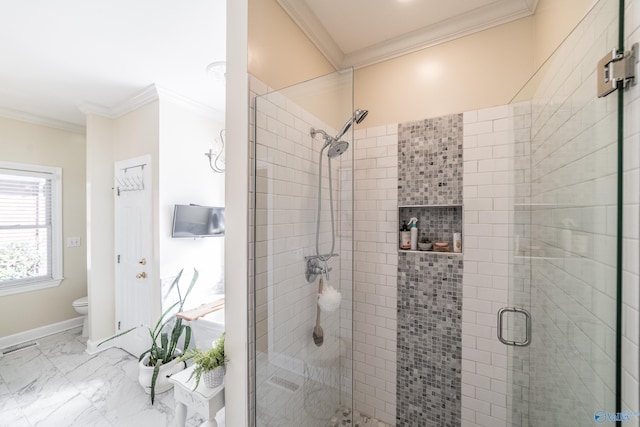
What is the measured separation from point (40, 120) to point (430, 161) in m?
4.48

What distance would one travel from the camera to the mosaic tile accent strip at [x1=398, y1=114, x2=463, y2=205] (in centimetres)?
A: 168

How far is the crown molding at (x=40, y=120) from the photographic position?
2910mm

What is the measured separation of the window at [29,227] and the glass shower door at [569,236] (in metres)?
4.91

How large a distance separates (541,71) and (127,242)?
368 cm

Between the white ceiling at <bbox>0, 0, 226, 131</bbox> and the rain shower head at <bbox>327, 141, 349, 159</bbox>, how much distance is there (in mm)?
1078

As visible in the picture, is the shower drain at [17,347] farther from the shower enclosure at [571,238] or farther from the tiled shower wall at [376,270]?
the shower enclosure at [571,238]

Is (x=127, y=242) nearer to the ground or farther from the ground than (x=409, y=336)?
farther from the ground

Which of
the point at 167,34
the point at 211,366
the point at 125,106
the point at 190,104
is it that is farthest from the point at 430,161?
the point at 125,106

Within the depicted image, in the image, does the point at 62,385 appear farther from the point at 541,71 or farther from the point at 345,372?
the point at 541,71

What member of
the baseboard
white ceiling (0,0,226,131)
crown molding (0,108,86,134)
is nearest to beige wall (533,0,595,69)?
white ceiling (0,0,226,131)

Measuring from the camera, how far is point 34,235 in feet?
10.4

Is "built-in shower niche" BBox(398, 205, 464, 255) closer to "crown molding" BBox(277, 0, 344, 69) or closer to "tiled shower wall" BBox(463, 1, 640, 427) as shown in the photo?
"tiled shower wall" BBox(463, 1, 640, 427)

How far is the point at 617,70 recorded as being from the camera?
0.66 metres

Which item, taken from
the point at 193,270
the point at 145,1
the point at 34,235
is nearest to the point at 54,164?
the point at 34,235
